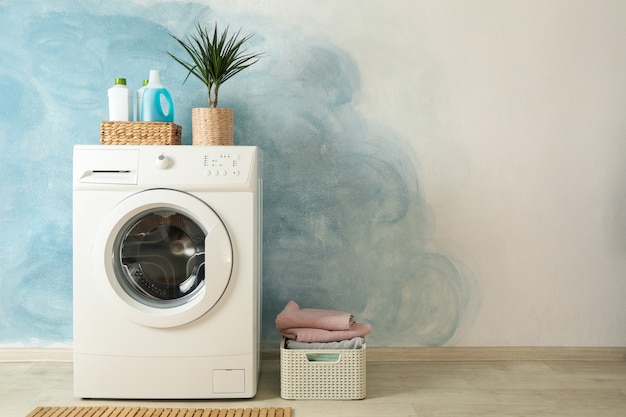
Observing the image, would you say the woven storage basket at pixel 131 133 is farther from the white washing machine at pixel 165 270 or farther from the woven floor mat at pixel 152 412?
the woven floor mat at pixel 152 412

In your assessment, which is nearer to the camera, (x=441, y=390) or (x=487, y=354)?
(x=441, y=390)

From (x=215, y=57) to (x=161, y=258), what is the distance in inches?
29.9

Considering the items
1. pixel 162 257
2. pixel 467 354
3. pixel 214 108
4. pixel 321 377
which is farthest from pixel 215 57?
pixel 467 354

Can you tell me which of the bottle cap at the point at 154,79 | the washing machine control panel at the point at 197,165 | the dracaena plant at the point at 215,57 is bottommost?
the washing machine control panel at the point at 197,165

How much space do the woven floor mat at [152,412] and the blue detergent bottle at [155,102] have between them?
40.2 inches

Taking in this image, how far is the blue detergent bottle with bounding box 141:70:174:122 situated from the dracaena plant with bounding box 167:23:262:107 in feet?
0.40

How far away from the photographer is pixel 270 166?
2723 millimetres

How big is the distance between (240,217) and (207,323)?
0.37m

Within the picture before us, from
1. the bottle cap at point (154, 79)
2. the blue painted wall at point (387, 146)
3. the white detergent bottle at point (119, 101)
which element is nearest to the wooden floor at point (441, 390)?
the blue painted wall at point (387, 146)

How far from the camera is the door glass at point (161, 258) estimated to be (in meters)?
2.22

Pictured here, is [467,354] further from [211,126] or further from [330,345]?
[211,126]

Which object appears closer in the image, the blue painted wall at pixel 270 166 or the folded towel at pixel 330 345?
the folded towel at pixel 330 345

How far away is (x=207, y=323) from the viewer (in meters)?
2.21

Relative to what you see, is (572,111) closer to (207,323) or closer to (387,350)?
(387,350)
